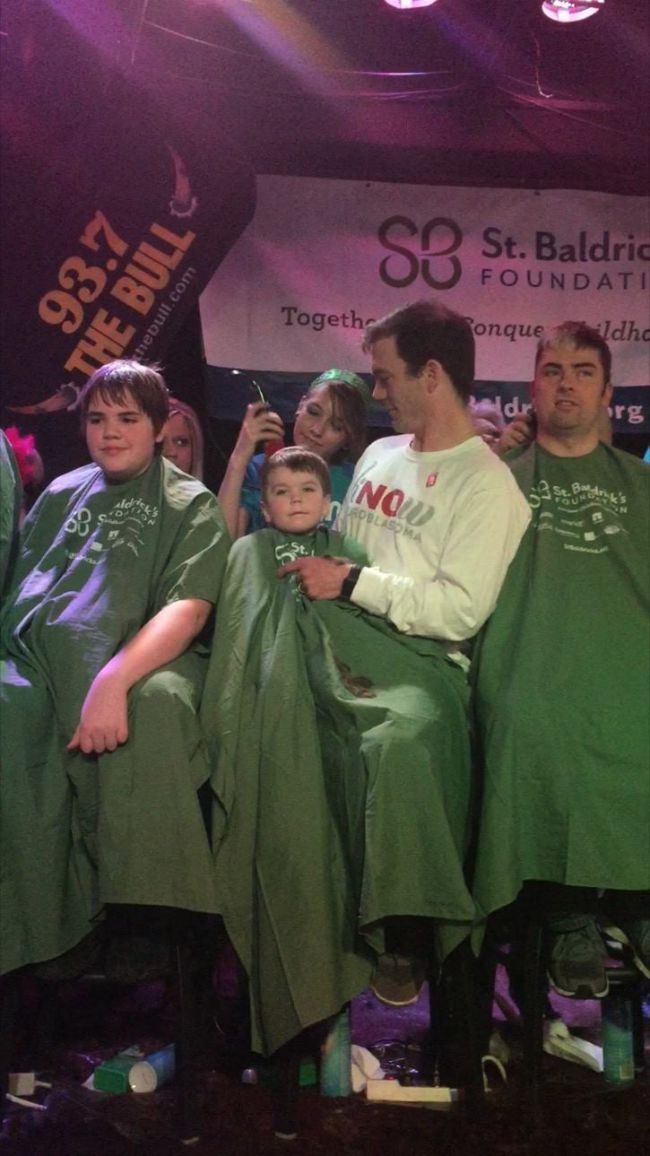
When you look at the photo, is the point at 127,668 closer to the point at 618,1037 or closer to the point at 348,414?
the point at 348,414

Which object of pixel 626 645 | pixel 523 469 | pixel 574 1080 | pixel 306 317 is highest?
pixel 306 317

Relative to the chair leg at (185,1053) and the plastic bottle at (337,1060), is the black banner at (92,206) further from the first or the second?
the plastic bottle at (337,1060)

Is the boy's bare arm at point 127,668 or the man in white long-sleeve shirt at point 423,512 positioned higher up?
the man in white long-sleeve shirt at point 423,512

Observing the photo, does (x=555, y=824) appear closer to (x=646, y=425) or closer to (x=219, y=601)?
(x=219, y=601)

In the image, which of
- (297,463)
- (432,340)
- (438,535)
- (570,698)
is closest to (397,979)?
(570,698)

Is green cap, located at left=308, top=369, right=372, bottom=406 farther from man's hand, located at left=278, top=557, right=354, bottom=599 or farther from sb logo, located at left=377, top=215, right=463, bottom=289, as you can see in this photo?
man's hand, located at left=278, top=557, right=354, bottom=599

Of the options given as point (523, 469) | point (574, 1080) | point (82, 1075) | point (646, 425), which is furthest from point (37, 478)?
point (574, 1080)

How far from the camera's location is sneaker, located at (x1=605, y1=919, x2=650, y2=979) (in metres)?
1.89

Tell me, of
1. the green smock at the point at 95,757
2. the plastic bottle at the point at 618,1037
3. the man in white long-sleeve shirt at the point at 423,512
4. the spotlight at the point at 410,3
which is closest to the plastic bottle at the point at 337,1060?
the man in white long-sleeve shirt at the point at 423,512

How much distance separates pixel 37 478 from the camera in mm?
2664

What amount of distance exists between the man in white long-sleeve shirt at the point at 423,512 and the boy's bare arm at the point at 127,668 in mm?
235

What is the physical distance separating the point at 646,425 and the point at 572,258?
499 millimetres

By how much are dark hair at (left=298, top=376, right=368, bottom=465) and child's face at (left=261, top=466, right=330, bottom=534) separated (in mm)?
457

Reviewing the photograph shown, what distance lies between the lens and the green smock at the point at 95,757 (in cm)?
170
